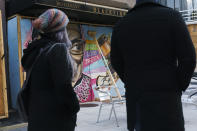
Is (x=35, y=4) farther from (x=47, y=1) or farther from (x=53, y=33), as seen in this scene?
(x=53, y=33)

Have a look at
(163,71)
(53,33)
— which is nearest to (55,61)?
(53,33)

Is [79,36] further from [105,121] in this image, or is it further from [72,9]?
[105,121]

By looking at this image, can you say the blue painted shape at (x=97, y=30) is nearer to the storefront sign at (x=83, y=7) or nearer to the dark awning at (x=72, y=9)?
the dark awning at (x=72, y=9)

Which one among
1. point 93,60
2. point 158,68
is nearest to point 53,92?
point 158,68

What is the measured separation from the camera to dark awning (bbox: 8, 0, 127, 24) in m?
7.55

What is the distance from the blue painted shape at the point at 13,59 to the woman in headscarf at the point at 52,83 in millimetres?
5992

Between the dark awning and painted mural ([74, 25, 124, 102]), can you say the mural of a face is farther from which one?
the dark awning

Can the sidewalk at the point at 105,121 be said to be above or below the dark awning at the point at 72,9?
below

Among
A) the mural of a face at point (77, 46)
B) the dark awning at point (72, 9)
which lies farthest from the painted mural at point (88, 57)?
the dark awning at point (72, 9)

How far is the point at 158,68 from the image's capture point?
2.16m

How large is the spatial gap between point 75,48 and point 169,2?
14492mm

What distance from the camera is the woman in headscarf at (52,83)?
2.28 meters

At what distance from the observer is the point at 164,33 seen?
2.22m

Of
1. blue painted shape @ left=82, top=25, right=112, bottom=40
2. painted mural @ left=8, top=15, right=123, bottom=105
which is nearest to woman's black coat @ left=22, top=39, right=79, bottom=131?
painted mural @ left=8, top=15, right=123, bottom=105
